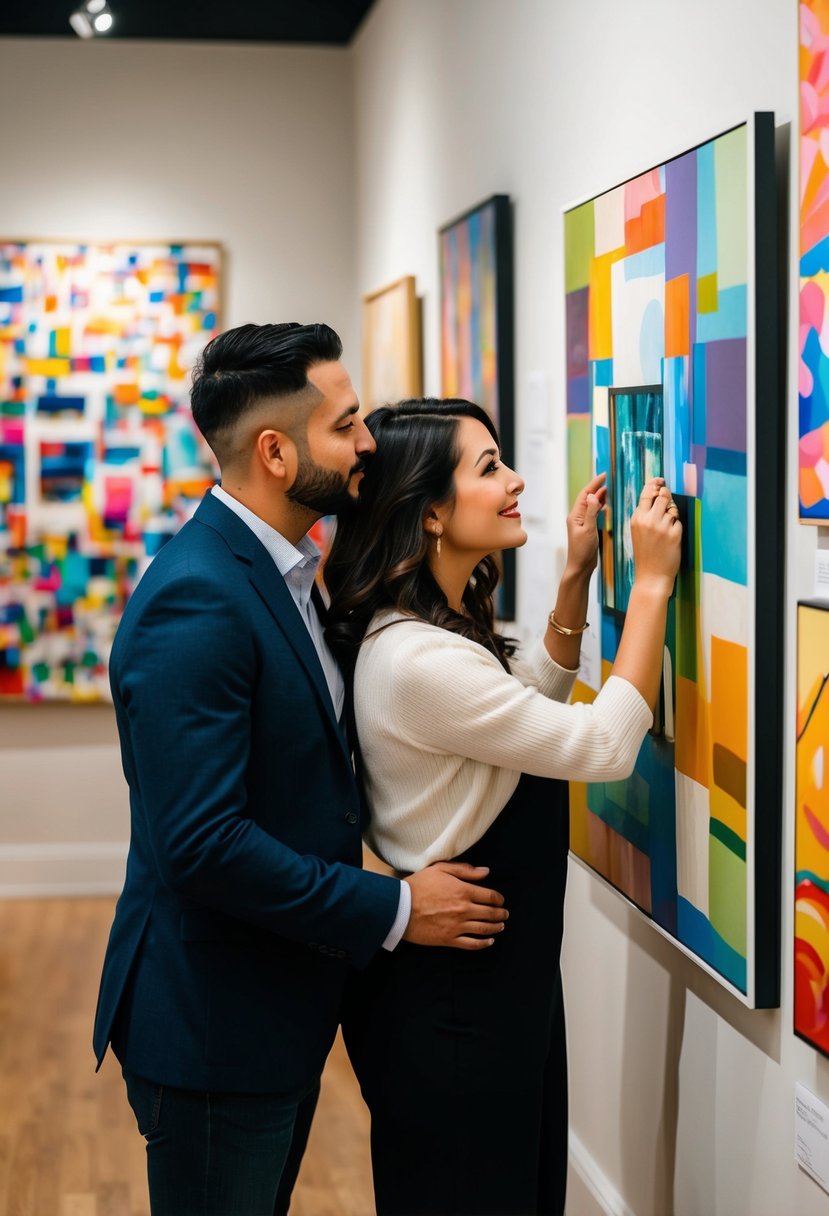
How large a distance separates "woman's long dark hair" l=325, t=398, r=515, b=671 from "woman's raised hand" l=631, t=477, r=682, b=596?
0.24 meters

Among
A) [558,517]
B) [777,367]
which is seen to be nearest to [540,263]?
[558,517]

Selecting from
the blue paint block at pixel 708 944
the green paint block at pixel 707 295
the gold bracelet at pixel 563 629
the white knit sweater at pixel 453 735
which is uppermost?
the green paint block at pixel 707 295

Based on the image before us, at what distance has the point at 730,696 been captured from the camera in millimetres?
1686

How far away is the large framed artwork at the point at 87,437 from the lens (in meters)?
5.16

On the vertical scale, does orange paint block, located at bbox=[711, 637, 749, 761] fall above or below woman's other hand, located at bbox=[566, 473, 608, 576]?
below

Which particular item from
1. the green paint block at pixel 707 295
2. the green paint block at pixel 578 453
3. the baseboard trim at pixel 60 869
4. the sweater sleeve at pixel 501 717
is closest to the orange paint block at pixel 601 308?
the green paint block at pixel 578 453

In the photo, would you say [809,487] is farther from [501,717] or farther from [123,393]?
[123,393]

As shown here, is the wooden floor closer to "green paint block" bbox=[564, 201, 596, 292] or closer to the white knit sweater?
the white knit sweater

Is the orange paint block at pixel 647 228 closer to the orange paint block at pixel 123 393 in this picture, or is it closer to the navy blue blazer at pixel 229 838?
the navy blue blazer at pixel 229 838

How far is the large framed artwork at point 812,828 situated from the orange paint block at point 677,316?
1.44 ft

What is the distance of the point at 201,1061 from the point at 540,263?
174cm

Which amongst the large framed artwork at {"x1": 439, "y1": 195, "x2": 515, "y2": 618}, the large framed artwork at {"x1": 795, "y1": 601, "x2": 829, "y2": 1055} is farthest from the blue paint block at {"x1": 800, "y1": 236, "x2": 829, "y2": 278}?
the large framed artwork at {"x1": 439, "y1": 195, "x2": 515, "y2": 618}

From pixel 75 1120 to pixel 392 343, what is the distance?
2432mm

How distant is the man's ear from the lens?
1.70 meters
